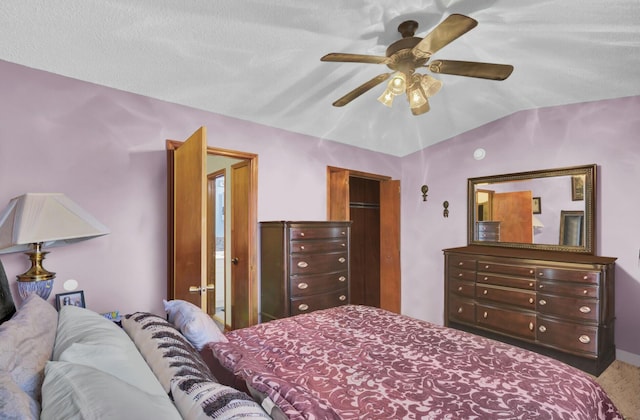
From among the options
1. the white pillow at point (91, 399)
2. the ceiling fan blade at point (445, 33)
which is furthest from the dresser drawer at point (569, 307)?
the white pillow at point (91, 399)

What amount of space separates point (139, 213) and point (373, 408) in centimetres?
219

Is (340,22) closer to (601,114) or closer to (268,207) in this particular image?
(268,207)

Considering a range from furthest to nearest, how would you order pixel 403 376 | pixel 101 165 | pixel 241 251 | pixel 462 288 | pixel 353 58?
pixel 462 288, pixel 241 251, pixel 101 165, pixel 353 58, pixel 403 376

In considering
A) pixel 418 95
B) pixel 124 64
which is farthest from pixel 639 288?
pixel 124 64

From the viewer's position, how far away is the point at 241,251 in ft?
10.8

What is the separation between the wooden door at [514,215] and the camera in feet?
11.3

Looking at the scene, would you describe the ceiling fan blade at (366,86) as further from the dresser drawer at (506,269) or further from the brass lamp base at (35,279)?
the dresser drawer at (506,269)

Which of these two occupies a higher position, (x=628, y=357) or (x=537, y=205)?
(x=537, y=205)

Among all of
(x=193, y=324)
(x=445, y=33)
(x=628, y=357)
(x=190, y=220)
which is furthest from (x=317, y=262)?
(x=628, y=357)

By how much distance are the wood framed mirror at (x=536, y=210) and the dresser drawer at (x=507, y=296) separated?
664 mm

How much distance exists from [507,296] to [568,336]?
1.81 feet

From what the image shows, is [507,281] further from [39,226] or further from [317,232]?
[39,226]

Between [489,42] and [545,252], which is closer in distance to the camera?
[489,42]

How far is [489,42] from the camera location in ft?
7.02
